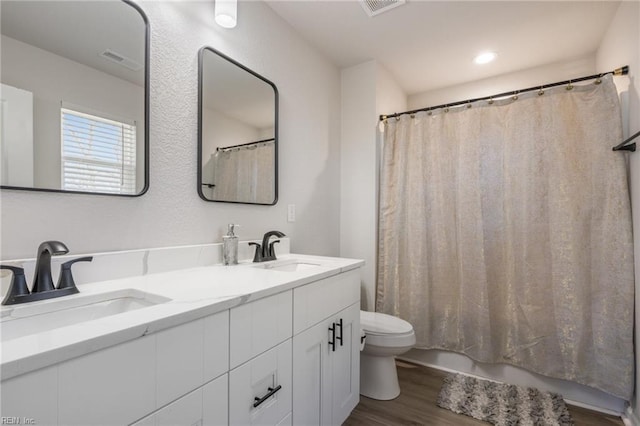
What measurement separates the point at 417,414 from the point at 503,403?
0.55m

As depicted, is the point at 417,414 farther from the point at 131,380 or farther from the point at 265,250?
the point at 131,380

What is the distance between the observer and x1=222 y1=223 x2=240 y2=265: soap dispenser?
4.66 ft

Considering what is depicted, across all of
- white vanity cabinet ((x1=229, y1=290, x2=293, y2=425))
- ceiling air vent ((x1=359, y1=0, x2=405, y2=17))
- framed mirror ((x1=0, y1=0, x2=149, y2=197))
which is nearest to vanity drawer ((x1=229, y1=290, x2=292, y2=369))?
white vanity cabinet ((x1=229, y1=290, x2=293, y2=425))

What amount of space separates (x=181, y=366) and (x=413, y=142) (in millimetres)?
2135

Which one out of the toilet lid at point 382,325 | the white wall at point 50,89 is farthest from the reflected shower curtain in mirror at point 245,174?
the toilet lid at point 382,325

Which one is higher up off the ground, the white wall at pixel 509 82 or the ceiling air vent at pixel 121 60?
the white wall at pixel 509 82

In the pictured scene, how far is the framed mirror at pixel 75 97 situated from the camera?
35.2 inches

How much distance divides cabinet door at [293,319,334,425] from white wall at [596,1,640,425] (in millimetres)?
1636

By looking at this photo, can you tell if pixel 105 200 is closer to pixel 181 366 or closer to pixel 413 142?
pixel 181 366

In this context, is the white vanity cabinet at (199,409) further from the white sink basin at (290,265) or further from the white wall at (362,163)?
the white wall at (362,163)

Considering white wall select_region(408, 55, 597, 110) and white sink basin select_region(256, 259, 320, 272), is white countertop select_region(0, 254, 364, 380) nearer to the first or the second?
white sink basin select_region(256, 259, 320, 272)

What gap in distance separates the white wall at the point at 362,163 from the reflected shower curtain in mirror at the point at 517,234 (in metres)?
0.10

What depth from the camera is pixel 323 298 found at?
51.0 inches

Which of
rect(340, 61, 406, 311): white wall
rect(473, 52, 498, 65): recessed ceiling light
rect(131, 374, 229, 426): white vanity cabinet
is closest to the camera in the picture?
rect(131, 374, 229, 426): white vanity cabinet
